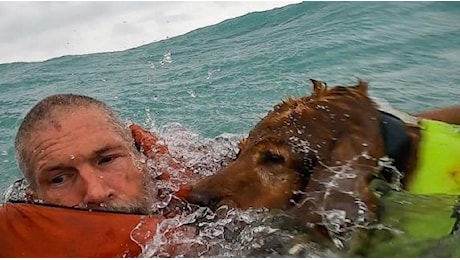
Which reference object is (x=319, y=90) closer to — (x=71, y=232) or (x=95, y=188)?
(x=95, y=188)

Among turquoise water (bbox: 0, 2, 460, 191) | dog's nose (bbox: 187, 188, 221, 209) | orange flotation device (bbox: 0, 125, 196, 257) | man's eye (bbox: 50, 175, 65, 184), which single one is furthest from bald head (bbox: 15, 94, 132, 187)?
turquoise water (bbox: 0, 2, 460, 191)

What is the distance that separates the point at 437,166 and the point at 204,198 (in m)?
1.15

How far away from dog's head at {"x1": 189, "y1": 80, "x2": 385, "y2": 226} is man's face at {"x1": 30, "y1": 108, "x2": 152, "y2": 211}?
1.93 feet

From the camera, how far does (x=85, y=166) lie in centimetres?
381

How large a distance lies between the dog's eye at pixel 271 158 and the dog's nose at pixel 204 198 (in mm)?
311

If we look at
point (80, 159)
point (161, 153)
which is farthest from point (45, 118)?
point (161, 153)

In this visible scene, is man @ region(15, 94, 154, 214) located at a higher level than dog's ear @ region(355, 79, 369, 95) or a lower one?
lower

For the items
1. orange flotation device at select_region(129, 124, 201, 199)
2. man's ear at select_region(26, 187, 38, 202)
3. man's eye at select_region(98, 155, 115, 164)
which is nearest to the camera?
man's eye at select_region(98, 155, 115, 164)

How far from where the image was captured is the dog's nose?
3262mm

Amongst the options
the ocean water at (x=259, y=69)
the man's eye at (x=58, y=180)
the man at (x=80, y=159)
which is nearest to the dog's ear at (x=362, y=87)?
the man at (x=80, y=159)

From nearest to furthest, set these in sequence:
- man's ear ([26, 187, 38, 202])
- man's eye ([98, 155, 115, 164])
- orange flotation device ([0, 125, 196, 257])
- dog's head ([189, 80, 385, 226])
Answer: dog's head ([189, 80, 385, 226]) → orange flotation device ([0, 125, 196, 257]) → man's eye ([98, 155, 115, 164]) → man's ear ([26, 187, 38, 202])

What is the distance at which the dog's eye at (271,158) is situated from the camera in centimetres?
330

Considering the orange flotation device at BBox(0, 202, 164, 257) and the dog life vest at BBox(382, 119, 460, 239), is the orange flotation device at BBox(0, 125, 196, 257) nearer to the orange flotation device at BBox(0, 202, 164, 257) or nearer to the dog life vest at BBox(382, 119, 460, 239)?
the orange flotation device at BBox(0, 202, 164, 257)

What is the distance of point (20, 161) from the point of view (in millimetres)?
4223
